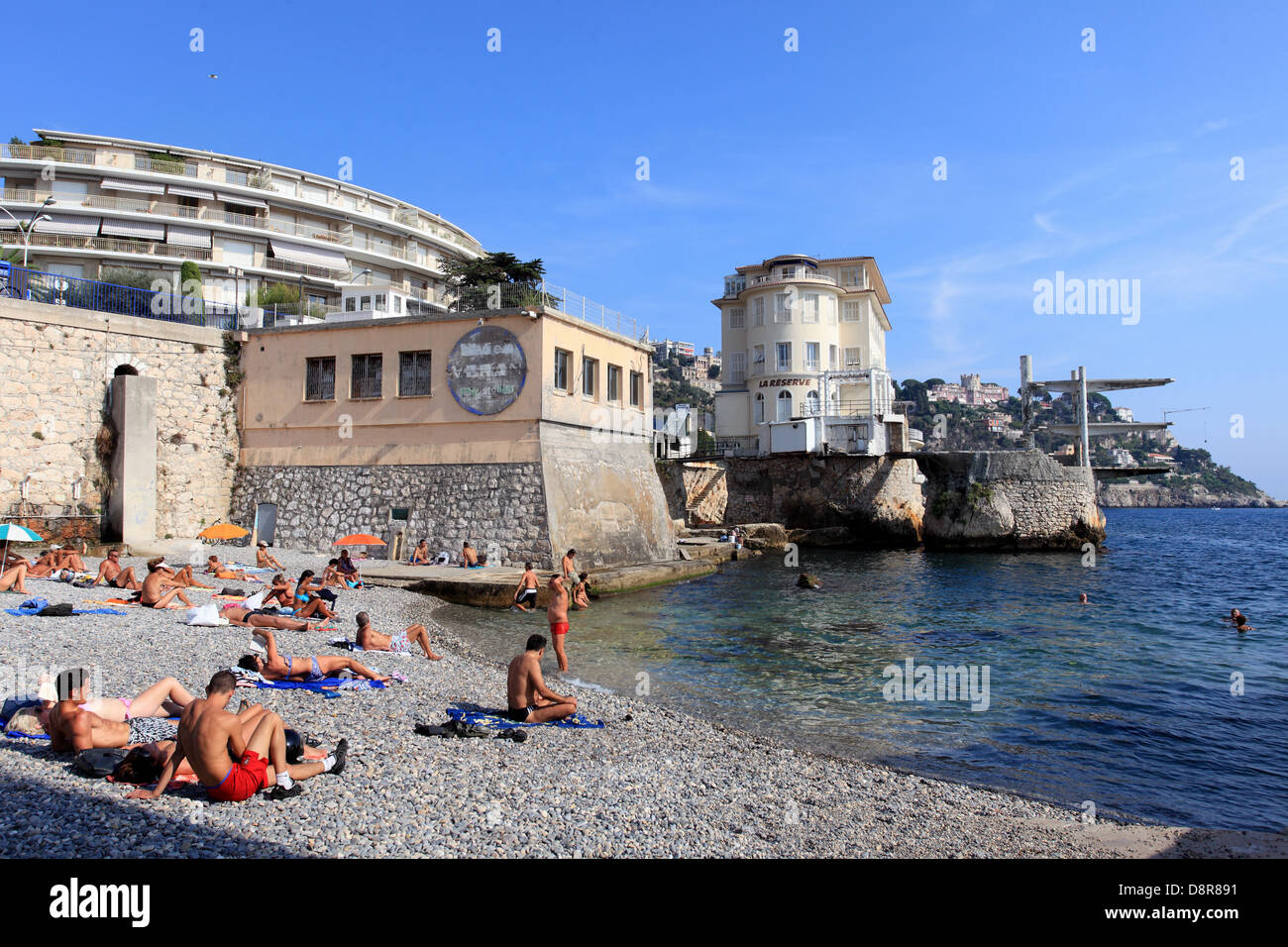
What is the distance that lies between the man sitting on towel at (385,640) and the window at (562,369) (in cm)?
1158

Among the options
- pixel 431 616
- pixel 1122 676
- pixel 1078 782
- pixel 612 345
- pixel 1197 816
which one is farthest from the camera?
pixel 612 345

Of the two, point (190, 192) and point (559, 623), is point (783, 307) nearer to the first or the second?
point (190, 192)

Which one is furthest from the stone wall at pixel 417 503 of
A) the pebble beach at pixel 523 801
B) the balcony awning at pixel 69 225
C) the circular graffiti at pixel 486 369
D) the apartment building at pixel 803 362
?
the balcony awning at pixel 69 225

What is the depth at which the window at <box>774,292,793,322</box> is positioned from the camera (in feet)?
185

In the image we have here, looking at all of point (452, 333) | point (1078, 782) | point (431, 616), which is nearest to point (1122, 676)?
point (1078, 782)

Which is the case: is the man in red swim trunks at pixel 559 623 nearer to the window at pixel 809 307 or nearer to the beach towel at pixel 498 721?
the beach towel at pixel 498 721

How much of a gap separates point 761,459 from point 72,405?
1572 inches

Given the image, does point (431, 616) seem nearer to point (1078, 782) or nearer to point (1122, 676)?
point (1078, 782)

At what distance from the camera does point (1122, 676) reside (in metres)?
16.2

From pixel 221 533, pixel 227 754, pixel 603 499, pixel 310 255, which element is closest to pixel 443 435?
pixel 603 499

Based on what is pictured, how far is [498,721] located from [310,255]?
5728 cm

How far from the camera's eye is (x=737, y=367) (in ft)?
198
